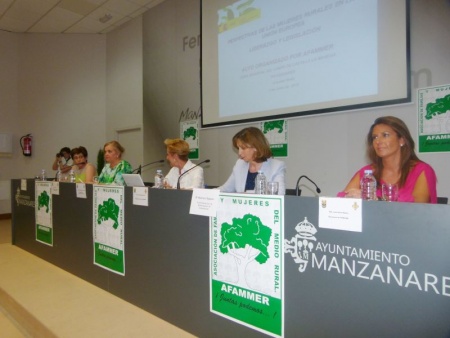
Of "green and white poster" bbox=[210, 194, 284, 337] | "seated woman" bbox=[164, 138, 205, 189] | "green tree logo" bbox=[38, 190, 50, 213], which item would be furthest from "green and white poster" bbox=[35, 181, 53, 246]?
"green and white poster" bbox=[210, 194, 284, 337]

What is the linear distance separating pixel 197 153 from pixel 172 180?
1375mm

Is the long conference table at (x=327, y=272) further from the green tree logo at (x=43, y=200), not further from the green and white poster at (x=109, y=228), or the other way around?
the green tree logo at (x=43, y=200)

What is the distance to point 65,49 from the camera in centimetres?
556

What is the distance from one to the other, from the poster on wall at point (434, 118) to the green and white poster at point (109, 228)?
2.11 metres

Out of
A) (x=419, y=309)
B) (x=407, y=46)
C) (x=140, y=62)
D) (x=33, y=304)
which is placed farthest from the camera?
(x=140, y=62)

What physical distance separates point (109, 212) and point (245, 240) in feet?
2.97

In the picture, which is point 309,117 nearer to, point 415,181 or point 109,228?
point 415,181

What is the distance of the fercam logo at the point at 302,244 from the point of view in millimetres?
963

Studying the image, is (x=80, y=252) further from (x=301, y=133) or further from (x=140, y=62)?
(x=140, y=62)

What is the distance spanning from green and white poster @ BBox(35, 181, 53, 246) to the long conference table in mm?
954

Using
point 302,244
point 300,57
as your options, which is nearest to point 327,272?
point 302,244

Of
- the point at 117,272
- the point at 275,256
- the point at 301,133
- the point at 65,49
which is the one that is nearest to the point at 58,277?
the point at 117,272

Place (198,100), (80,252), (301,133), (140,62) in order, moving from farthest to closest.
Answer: (140,62) < (198,100) < (301,133) < (80,252)

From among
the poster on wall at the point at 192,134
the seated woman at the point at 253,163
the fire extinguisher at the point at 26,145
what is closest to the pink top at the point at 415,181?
the seated woman at the point at 253,163
